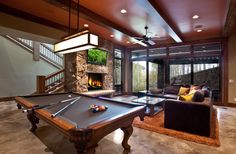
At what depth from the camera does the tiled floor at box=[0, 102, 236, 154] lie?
2.40 m

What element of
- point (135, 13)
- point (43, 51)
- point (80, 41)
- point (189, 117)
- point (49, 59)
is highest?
point (135, 13)

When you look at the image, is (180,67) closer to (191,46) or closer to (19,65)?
(191,46)

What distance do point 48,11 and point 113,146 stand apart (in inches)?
166

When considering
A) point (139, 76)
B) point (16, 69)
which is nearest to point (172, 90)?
point (139, 76)

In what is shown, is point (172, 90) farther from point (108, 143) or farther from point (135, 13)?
point (108, 143)

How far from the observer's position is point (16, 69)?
21.8 feet

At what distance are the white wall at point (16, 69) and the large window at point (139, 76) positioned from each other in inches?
214

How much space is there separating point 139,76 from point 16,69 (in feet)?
21.8

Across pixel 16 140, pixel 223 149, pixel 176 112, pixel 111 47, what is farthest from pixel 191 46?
pixel 16 140

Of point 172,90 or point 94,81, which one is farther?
point 94,81

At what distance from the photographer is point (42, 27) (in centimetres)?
488

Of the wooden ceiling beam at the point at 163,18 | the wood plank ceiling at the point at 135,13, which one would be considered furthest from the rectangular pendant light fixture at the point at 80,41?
the wooden ceiling beam at the point at 163,18

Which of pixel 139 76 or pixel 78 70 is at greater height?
pixel 78 70

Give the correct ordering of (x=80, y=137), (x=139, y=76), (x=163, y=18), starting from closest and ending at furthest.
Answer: (x=80, y=137), (x=163, y=18), (x=139, y=76)
